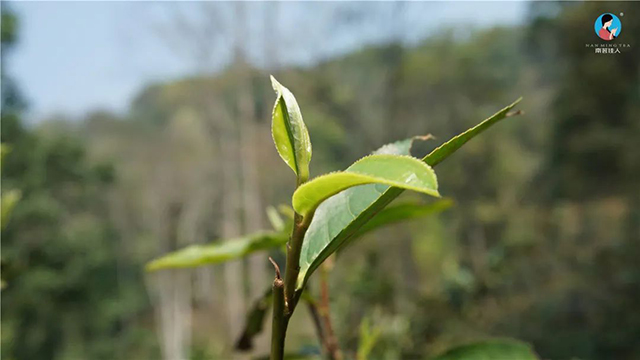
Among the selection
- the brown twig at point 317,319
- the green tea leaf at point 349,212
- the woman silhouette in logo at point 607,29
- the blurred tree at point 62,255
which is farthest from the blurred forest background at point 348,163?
the green tea leaf at point 349,212

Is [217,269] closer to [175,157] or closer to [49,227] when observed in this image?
[175,157]

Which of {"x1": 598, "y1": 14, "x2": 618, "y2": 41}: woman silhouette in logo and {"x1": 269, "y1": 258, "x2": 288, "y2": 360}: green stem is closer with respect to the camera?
{"x1": 269, "y1": 258, "x2": 288, "y2": 360}: green stem

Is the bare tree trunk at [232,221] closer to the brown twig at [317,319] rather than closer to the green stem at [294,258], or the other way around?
the brown twig at [317,319]

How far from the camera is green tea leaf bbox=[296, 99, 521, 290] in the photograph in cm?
13

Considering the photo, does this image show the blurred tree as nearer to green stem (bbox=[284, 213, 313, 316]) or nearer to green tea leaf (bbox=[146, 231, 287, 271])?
green tea leaf (bbox=[146, 231, 287, 271])

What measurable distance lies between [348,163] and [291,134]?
204 centimetres

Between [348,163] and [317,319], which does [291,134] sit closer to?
[317,319]

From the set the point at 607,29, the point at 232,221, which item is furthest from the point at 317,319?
the point at 232,221

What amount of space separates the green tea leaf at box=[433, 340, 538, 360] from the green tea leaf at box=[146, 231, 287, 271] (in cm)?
10

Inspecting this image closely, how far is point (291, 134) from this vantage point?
0.40ft

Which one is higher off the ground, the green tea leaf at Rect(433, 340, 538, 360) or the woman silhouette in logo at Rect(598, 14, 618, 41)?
the woman silhouette in logo at Rect(598, 14, 618, 41)

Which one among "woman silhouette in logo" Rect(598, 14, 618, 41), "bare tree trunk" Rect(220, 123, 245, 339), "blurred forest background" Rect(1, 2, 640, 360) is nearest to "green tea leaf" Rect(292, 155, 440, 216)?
"woman silhouette in logo" Rect(598, 14, 618, 41)

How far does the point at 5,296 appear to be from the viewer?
2848 mm

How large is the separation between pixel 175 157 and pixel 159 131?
0.23m
